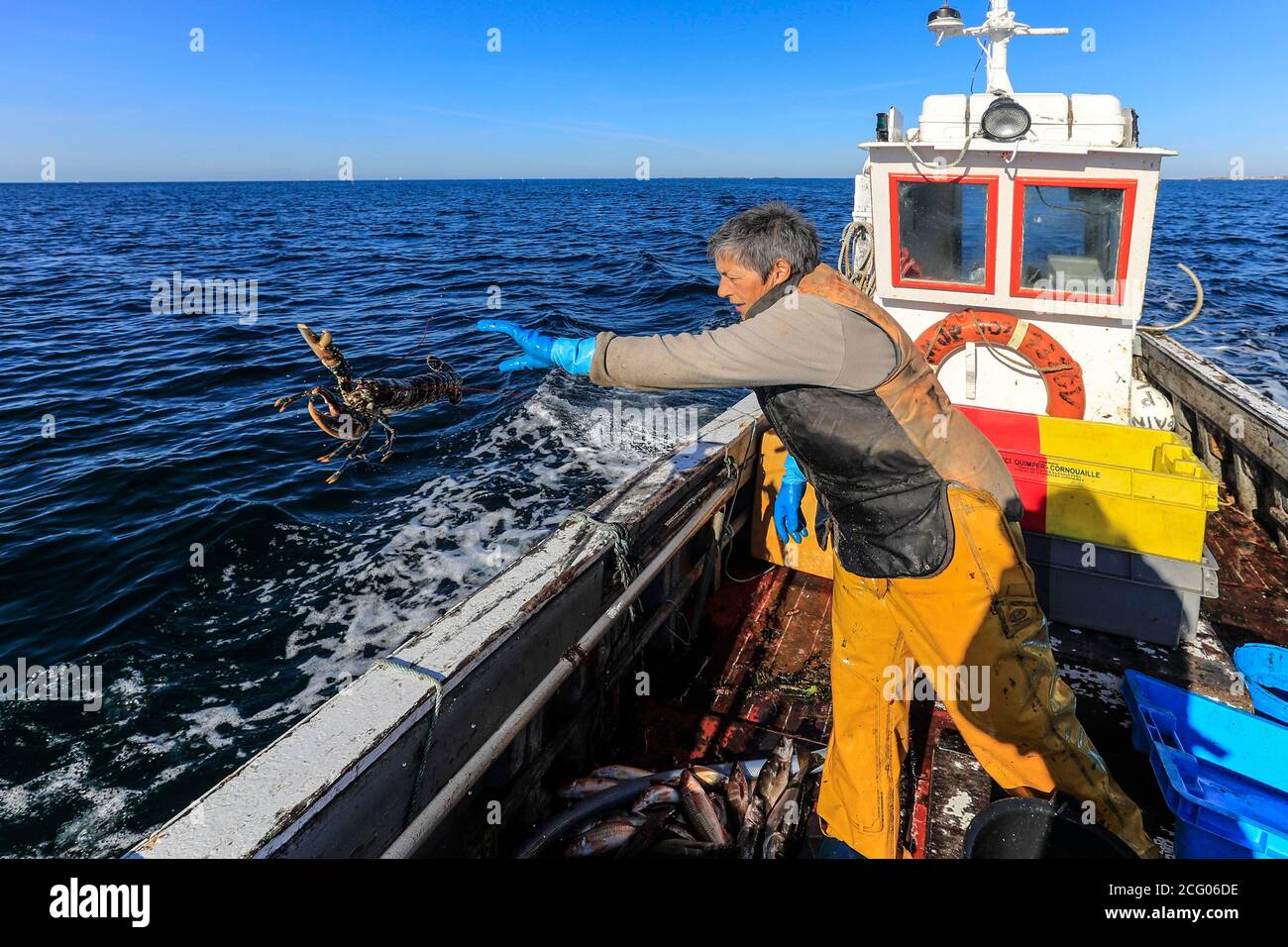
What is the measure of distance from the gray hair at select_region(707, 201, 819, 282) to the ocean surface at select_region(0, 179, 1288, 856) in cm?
158

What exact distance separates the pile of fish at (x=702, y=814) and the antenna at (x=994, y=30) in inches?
224

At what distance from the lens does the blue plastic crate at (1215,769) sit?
2363 millimetres

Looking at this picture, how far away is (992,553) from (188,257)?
3183 cm

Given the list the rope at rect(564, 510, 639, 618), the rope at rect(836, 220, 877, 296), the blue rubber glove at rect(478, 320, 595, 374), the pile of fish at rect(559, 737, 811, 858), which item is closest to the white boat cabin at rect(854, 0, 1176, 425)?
the rope at rect(836, 220, 877, 296)

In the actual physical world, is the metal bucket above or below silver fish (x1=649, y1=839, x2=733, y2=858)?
above

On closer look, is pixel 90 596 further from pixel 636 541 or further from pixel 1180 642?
pixel 1180 642

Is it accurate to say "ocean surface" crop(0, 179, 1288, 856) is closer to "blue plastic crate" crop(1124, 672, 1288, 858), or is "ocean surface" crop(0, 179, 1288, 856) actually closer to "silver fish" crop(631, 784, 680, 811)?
"silver fish" crop(631, 784, 680, 811)

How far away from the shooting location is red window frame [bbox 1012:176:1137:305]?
16.6 feet

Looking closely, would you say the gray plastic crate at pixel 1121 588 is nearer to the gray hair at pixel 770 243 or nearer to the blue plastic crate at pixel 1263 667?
the blue plastic crate at pixel 1263 667

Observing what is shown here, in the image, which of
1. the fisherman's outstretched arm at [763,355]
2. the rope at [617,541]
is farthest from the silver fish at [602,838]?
the fisherman's outstretched arm at [763,355]

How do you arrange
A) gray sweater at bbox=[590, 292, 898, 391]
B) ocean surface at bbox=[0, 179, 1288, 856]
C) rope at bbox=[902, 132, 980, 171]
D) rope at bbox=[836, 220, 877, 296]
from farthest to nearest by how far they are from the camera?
rope at bbox=[836, 220, 877, 296] → rope at bbox=[902, 132, 980, 171] → ocean surface at bbox=[0, 179, 1288, 856] → gray sweater at bbox=[590, 292, 898, 391]

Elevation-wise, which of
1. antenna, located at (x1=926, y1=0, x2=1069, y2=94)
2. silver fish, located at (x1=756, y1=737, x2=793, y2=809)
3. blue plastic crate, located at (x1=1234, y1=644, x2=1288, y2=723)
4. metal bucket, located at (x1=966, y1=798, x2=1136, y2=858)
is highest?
antenna, located at (x1=926, y1=0, x2=1069, y2=94)

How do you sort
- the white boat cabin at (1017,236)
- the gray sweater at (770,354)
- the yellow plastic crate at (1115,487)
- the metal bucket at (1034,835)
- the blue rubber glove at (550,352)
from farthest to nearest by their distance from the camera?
1. the white boat cabin at (1017,236)
2. the yellow plastic crate at (1115,487)
3. the blue rubber glove at (550,352)
4. the gray sweater at (770,354)
5. the metal bucket at (1034,835)

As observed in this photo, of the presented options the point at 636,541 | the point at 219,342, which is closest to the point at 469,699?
the point at 636,541
